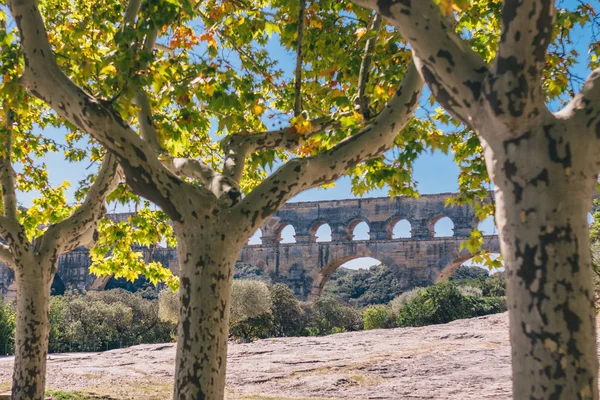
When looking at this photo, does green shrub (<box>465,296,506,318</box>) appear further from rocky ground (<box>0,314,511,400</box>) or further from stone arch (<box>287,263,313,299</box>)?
stone arch (<box>287,263,313,299</box>)

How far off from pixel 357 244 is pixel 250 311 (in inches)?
510

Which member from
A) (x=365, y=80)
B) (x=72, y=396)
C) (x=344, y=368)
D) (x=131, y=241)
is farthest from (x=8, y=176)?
(x=344, y=368)

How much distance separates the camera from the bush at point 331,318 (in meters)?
24.5

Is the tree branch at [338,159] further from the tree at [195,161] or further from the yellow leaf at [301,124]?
the yellow leaf at [301,124]

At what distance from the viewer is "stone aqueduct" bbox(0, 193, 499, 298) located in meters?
32.2

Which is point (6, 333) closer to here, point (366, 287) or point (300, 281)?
point (300, 281)

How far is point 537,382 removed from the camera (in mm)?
2652

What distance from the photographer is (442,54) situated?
10.2ft

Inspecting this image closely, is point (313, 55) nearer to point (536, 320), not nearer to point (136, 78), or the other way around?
point (136, 78)

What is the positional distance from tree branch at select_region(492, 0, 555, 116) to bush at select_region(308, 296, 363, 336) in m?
21.9

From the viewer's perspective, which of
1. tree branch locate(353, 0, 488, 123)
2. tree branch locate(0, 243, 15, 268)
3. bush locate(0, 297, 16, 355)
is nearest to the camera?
tree branch locate(353, 0, 488, 123)

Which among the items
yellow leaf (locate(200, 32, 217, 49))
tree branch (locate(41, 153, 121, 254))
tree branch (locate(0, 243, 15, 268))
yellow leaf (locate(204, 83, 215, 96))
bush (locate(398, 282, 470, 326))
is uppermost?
yellow leaf (locate(200, 32, 217, 49))

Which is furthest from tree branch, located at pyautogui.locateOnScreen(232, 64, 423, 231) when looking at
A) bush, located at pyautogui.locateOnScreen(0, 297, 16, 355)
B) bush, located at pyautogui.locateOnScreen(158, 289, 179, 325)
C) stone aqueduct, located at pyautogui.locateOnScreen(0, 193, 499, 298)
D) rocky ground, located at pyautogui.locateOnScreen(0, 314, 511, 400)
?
stone aqueduct, located at pyautogui.locateOnScreen(0, 193, 499, 298)

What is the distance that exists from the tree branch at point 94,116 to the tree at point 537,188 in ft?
7.58
